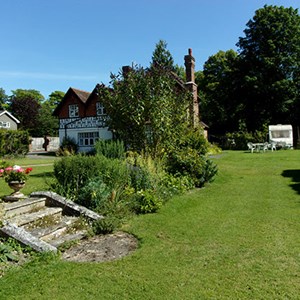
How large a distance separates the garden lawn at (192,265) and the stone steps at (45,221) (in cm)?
69

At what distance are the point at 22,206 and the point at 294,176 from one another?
909cm

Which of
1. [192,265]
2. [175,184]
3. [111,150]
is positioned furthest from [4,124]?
[192,265]

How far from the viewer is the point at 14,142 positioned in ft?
80.1

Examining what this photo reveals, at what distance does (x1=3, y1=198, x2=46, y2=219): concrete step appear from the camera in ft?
17.4

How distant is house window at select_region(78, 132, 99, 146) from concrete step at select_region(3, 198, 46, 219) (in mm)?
24265

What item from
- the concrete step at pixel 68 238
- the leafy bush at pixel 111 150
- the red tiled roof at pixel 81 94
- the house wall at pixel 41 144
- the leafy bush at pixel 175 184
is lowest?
the concrete step at pixel 68 238

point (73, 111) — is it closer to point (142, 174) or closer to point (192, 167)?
point (192, 167)

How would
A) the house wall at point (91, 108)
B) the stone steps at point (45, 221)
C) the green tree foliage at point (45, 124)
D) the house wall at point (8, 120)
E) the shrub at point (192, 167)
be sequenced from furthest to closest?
the green tree foliage at point (45, 124) < the house wall at point (8, 120) < the house wall at point (91, 108) < the shrub at point (192, 167) < the stone steps at point (45, 221)

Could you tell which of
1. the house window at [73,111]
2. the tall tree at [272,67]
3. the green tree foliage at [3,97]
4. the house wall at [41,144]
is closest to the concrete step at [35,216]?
the house window at [73,111]

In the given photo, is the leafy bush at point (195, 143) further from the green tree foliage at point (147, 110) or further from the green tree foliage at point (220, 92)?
the green tree foliage at point (220, 92)

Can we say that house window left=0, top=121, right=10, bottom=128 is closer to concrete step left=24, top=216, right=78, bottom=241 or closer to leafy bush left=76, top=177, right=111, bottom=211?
leafy bush left=76, top=177, right=111, bottom=211

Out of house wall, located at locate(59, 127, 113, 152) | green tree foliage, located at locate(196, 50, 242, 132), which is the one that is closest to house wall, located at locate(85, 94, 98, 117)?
house wall, located at locate(59, 127, 113, 152)

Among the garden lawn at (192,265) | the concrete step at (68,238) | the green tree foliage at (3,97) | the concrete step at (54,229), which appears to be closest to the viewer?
the garden lawn at (192,265)

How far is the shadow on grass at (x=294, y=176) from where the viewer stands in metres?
8.93
